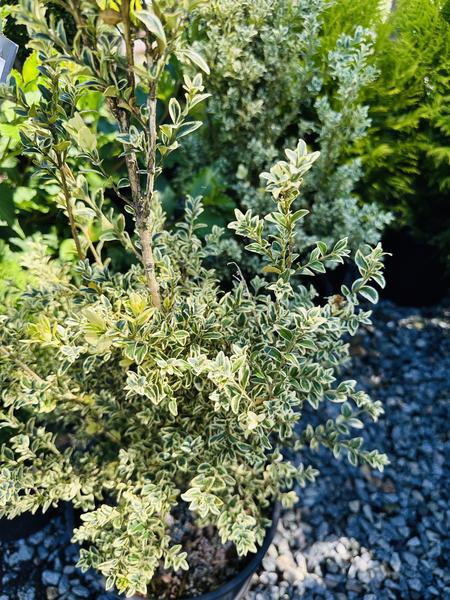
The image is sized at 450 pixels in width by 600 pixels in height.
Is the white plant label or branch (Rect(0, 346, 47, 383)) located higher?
the white plant label

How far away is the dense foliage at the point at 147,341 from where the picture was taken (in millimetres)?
1146

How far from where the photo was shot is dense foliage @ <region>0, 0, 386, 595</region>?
115 cm

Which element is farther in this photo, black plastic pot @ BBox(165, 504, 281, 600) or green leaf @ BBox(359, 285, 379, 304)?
black plastic pot @ BBox(165, 504, 281, 600)

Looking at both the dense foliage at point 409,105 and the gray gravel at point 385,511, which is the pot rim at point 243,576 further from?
the dense foliage at point 409,105

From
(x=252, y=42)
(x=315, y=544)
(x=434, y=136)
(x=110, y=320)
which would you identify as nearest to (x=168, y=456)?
(x=110, y=320)

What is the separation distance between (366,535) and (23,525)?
4.11 ft

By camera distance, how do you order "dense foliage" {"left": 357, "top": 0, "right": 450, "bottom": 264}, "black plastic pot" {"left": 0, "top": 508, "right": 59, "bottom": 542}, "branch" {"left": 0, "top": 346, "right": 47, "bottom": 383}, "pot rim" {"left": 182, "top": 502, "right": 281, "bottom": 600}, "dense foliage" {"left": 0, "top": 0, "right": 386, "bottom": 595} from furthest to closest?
"dense foliage" {"left": 357, "top": 0, "right": 450, "bottom": 264}
"black plastic pot" {"left": 0, "top": 508, "right": 59, "bottom": 542}
"pot rim" {"left": 182, "top": 502, "right": 281, "bottom": 600}
"branch" {"left": 0, "top": 346, "right": 47, "bottom": 383}
"dense foliage" {"left": 0, "top": 0, "right": 386, "bottom": 595}

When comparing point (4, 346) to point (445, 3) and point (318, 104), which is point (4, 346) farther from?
point (445, 3)

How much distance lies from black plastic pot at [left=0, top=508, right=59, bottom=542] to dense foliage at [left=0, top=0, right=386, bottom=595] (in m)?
0.25

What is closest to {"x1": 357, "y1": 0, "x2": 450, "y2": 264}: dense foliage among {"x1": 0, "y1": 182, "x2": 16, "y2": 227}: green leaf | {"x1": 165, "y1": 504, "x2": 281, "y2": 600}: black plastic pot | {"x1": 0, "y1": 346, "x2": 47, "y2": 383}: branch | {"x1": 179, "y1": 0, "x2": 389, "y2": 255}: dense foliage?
{"x1": 179, "y1": 0, "x2": 389, "y2": 255}: dense foliage

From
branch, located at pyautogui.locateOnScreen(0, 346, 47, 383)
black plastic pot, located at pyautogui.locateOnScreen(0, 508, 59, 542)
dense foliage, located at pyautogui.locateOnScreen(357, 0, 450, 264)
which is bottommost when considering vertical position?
black plastic pot, located at pyautogui.locateOnScreen(0, 508, 59, 542)

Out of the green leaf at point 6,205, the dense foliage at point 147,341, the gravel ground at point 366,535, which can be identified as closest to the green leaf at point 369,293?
the dense foliage at point 147,341

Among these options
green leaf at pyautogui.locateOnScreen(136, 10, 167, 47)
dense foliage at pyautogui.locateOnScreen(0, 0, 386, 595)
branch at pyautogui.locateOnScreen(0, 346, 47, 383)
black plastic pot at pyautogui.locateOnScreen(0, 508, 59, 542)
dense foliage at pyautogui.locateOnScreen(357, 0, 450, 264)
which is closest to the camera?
green leaf at pyautogui.locateOnScreen(136, 10, 167, 47)

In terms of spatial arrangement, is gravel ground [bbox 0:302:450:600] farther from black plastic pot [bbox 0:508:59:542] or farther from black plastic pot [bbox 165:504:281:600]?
black plastic pot [bbox 165:504:281:600]
